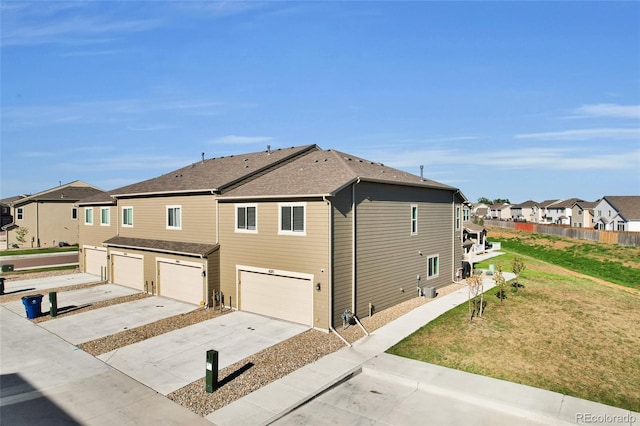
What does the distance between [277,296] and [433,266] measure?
34.9ft

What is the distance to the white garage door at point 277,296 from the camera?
16.1 m

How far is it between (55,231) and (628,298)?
55952mm

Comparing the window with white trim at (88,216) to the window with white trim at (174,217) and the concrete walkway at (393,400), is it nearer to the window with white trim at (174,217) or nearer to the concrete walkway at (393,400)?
the window with white trim at (174,217)

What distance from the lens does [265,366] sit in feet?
39.4

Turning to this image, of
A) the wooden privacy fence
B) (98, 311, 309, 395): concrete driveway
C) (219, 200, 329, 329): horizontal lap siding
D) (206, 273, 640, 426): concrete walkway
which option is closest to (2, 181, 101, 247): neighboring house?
(219, 200, 329, 329): horizontal lap siding

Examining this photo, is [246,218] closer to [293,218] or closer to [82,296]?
[293,218]

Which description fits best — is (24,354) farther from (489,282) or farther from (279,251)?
(489,282)

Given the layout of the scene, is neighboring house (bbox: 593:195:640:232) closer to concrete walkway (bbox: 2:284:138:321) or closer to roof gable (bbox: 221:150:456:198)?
roof gable (bbox: 221:150:456:198)

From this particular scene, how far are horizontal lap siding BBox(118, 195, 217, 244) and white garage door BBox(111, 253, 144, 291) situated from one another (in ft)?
5.35

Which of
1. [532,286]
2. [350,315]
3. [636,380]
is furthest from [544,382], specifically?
[532,286]

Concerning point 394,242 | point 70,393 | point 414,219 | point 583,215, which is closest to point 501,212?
point 583,215

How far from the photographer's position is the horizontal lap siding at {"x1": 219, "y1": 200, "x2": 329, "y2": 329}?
608 inches

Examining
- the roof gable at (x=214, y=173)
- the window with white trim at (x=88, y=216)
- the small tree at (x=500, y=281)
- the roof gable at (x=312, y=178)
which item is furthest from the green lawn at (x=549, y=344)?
the window with white trim at (x=88, y=216)

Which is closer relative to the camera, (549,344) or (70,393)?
(70,393)
